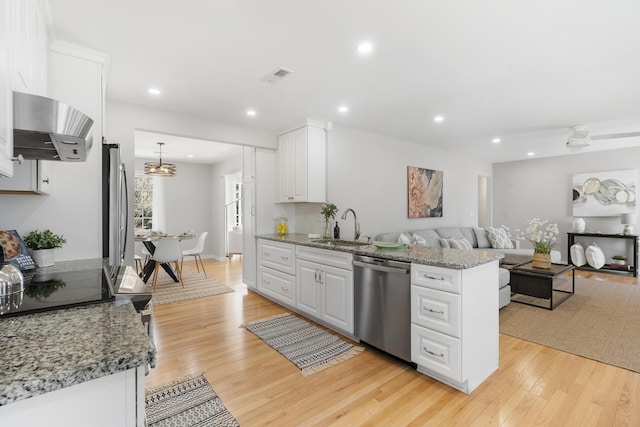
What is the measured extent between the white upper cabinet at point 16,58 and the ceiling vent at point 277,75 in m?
1.51

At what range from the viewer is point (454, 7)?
183cm

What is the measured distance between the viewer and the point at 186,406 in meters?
Result: 1.96

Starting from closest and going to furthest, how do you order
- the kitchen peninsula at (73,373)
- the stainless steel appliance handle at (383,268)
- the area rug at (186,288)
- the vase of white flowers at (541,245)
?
the kitchen peninsula at (73,373), the stainless steel appliance handle at (383,268), the vase of white flowers at (541,245), the area rug at (186,288)

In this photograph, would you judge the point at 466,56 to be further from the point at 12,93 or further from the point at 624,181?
the point at 624,181

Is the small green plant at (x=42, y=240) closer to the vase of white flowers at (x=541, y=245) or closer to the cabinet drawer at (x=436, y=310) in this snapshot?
the cabinet drawer at (x=436, y=310)

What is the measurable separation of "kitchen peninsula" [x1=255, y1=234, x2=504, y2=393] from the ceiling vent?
1648 millimetres

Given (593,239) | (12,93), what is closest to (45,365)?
(12,93)

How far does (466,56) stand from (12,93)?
2.72 m

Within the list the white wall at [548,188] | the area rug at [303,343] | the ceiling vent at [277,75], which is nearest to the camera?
the area rug at [303,343]

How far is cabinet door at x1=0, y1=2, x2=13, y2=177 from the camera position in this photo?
0.98m

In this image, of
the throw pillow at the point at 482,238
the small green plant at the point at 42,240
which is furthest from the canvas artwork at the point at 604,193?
the small green plant at the point at 42,240

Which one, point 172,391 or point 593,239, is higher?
point 593,239

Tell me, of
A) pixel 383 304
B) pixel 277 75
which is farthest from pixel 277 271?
pixel 277 75

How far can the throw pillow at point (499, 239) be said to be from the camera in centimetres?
609
